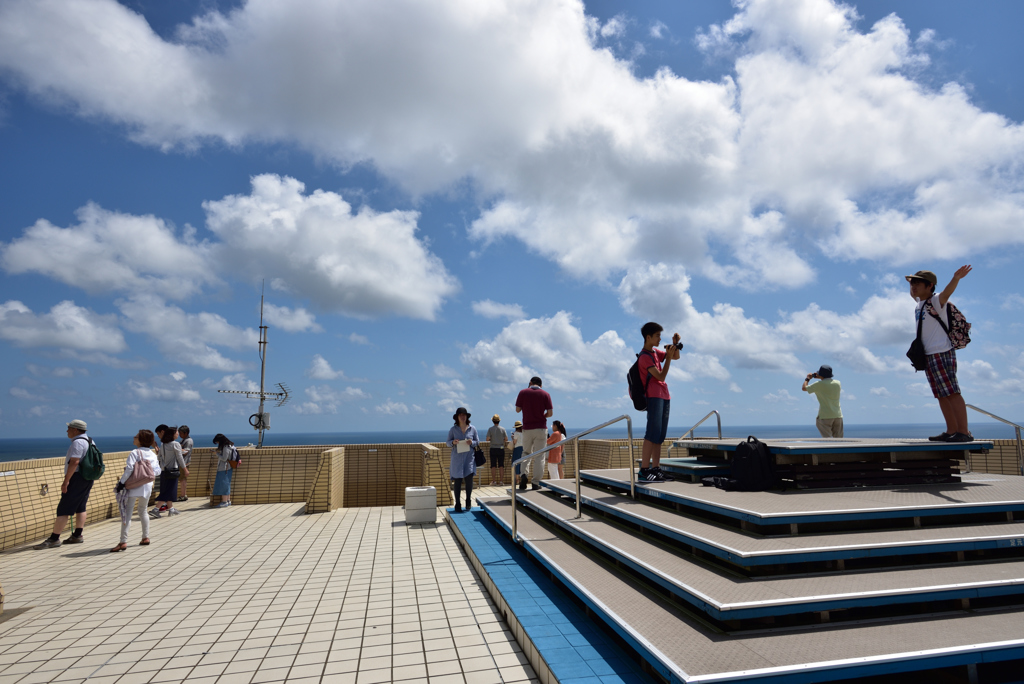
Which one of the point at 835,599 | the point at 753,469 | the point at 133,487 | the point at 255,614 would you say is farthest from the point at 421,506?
the point at 835,599

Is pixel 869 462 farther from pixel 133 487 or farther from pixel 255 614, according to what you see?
pixel 133 487

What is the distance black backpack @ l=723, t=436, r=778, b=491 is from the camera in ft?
14.3

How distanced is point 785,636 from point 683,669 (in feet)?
2.38

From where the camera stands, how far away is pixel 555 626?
3424mm

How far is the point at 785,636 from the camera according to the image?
2629mm

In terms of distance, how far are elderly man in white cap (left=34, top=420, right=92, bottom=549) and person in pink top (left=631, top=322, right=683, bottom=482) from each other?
23.8ft

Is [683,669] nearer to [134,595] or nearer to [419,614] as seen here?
[419,614]

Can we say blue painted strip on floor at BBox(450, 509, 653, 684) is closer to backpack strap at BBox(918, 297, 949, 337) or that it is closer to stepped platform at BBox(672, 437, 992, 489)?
stepped platform at BBox(672, 437, 992, 489)

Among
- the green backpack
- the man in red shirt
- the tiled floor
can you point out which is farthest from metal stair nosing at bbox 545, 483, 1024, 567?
the green backpack

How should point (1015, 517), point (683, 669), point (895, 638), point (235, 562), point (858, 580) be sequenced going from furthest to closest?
point (235, 562)
point (1015, 517)
point (858, 580)
point (895, 638)
point (683, 669)

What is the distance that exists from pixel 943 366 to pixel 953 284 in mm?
752

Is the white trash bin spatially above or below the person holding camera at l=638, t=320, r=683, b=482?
below

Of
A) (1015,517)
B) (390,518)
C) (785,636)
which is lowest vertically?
(390,518)

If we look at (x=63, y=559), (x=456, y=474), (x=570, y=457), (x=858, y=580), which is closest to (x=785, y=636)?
(x=858, y=580)
